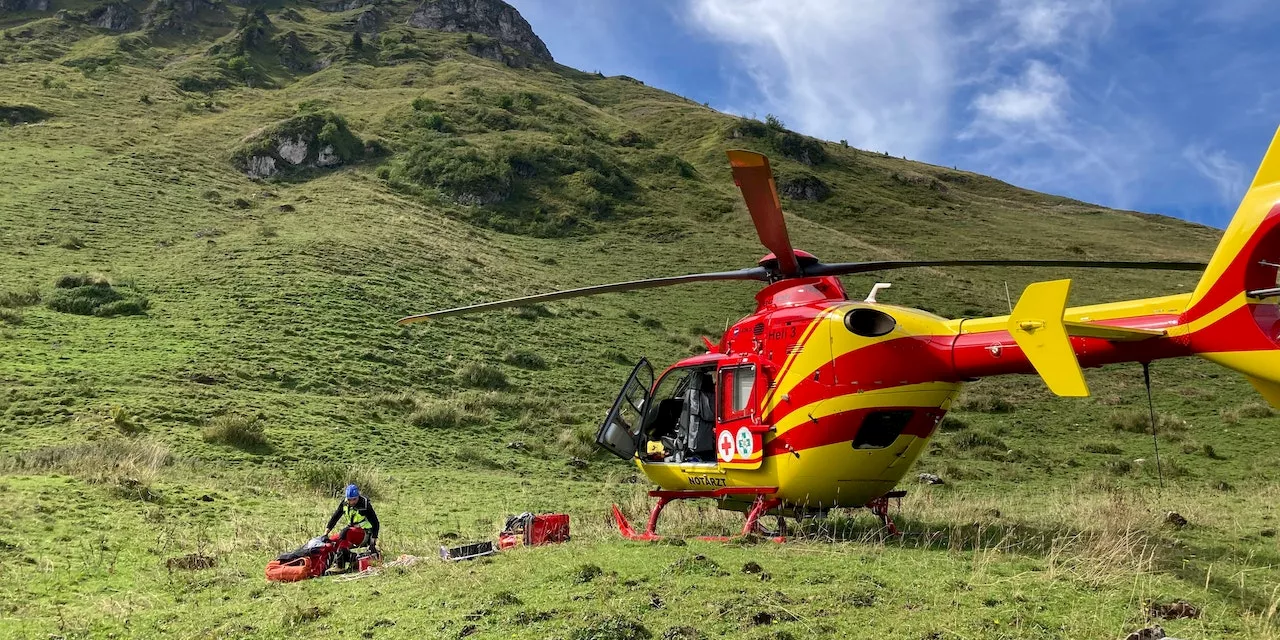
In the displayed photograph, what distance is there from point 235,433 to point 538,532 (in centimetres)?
1157

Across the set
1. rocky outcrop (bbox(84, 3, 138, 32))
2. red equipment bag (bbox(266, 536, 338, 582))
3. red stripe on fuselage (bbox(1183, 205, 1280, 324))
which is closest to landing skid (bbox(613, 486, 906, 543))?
red equipment bag (bbox(266, 536, 338, 582))

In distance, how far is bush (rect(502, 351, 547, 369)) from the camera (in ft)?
96.5

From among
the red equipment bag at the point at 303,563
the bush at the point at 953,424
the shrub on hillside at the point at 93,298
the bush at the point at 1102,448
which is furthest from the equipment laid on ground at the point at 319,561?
the shrub on hillside at the point at 93,298

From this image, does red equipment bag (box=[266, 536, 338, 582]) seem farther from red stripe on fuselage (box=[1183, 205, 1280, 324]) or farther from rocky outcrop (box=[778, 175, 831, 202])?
rocky outcrop (box=[778, 175, 831, 202])

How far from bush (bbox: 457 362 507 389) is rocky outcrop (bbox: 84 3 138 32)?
4019 inches

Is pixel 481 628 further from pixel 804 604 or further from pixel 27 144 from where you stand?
pixel 27 144

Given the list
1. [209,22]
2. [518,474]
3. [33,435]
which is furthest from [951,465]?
[209,22]

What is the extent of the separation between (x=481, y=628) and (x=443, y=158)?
57.8 metres

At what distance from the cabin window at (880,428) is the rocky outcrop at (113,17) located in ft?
394

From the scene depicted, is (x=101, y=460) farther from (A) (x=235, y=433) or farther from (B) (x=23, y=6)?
(B) (x=23, y=6)

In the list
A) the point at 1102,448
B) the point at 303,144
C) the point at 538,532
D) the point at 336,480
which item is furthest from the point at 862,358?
the point at 303,144

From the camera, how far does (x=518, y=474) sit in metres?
19.5

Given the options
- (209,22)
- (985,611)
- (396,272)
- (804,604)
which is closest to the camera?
(985,611)

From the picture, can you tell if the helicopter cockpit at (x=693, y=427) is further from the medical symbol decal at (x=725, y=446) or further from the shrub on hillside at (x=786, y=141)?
the shrub on hillside at (x=786, y=141)
